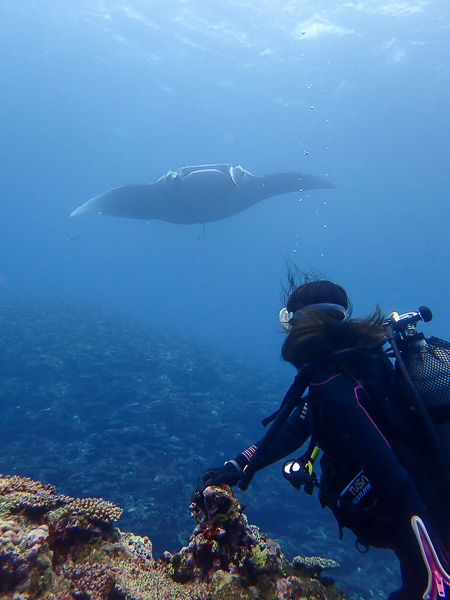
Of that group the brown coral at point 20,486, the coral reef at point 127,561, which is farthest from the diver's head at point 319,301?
the brown coral at point 20,486

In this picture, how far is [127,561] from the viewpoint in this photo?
7.66ft

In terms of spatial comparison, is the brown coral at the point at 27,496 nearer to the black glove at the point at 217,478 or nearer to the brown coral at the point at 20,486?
the brown coral at the point at 20,486

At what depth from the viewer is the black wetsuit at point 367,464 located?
5.73 feet

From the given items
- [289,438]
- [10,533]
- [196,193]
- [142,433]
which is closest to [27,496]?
[10,533]

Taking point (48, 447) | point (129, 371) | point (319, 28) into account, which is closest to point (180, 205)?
point (129, 371)

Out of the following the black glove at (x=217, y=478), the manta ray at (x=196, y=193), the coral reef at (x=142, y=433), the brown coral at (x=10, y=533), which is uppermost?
the manta ray at (x=196, y=193)

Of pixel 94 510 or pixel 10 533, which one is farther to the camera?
pixel 94 510

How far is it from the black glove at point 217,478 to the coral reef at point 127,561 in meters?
0.07

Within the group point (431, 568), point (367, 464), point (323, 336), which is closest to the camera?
point (431, 568)

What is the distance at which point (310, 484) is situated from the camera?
231cm

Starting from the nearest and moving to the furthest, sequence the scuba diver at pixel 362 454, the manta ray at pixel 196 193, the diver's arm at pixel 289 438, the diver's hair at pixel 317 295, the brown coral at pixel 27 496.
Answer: the scuba diver at pixel 362 454 < the brown coral at pixel 27 496 < the diver's hair at pixel 317 295 < the diver's arm at pixel 289 438 < the manta ray at pixel 196 193

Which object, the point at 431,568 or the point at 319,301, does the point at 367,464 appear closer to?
the point at 431,568

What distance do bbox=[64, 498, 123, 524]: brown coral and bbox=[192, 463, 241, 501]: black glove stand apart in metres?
0.67

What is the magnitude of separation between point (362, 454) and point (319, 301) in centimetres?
121
